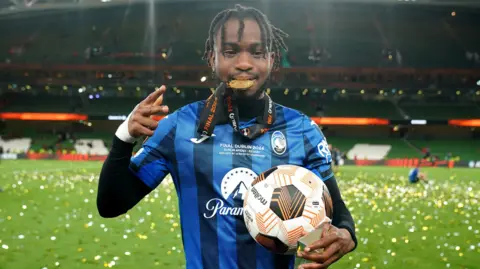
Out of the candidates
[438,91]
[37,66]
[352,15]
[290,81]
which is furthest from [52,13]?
[438,91]

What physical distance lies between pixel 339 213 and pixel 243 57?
0.90 m

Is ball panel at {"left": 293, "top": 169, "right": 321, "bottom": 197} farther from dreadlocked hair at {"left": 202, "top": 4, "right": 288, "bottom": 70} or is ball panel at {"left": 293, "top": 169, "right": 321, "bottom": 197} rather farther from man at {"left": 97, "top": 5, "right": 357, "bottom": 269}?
dreadlocked hair at {"left": 202, "top": 4, "right": 288, "bottom": 70}

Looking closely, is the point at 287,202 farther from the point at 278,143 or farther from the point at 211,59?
the point at 211,59

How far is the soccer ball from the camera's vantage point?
215 centimetres

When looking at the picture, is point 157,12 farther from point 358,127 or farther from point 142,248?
point 142,248

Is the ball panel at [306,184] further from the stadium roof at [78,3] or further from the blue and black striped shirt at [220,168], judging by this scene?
the stadium roof at [78,3]

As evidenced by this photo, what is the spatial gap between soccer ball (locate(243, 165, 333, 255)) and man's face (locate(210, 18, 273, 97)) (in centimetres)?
49

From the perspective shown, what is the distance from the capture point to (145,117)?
226 cm

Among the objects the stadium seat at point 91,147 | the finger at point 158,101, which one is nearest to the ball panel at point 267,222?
the finger at point 158,101

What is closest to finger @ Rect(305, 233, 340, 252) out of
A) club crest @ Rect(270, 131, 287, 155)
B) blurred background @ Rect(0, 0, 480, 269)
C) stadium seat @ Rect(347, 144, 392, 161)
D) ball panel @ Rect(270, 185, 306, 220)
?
ball panel @ Rect(270, 185, 306, 220)

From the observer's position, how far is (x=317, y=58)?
4525cm

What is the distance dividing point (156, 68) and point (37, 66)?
427 inches

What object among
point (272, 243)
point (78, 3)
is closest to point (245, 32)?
point (272, 243)

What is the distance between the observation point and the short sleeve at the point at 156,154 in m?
2.53
